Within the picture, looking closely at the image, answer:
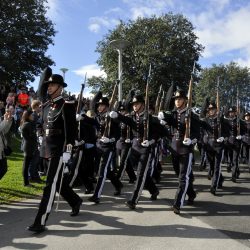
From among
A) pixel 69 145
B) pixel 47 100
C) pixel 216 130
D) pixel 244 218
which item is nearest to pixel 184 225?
pixel 244 218

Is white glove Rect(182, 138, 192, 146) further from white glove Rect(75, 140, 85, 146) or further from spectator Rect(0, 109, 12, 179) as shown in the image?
spectator Rect(0, 109, 12, 179)

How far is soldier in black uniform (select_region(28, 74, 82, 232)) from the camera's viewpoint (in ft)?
21.5

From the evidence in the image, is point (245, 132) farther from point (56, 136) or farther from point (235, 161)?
point (56, 136)

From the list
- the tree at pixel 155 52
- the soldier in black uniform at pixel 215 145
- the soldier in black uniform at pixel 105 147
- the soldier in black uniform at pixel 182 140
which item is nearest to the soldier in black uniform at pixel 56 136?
the soldier in black uniform at pixel 105 147

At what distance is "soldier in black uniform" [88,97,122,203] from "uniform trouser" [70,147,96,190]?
340 millimetres

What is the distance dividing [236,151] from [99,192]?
527 centimetres

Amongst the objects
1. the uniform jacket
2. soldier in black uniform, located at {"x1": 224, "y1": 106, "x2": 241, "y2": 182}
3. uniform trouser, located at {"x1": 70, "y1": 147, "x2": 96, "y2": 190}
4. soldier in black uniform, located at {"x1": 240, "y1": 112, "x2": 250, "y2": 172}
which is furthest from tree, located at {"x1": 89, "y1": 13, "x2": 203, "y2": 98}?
the uniform jacket

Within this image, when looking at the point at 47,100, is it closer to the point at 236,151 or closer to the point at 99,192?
the point at 99,192

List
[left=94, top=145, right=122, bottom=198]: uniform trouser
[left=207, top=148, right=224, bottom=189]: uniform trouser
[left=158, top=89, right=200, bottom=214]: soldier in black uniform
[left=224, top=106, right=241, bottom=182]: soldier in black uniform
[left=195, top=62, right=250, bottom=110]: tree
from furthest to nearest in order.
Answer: [left=195, top=62, right=250, bottom=110]: tree, [left=224, top=106, right=241, bottom=182]: soldier in black uniform, [left=207, top=148, right=224, bottom=189]: uniform trouser, [left=94, top=145, right=122, bottom=198]: uniform trouser, [left=158, top=89, right=200, bottom=214]: soldier in black uniform

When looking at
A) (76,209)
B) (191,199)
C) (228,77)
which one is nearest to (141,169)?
(191,199)

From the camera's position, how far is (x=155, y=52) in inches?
1287

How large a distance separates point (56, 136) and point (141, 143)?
209 cm

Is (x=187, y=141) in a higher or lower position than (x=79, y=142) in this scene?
higher

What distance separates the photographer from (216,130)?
10.4 metres
